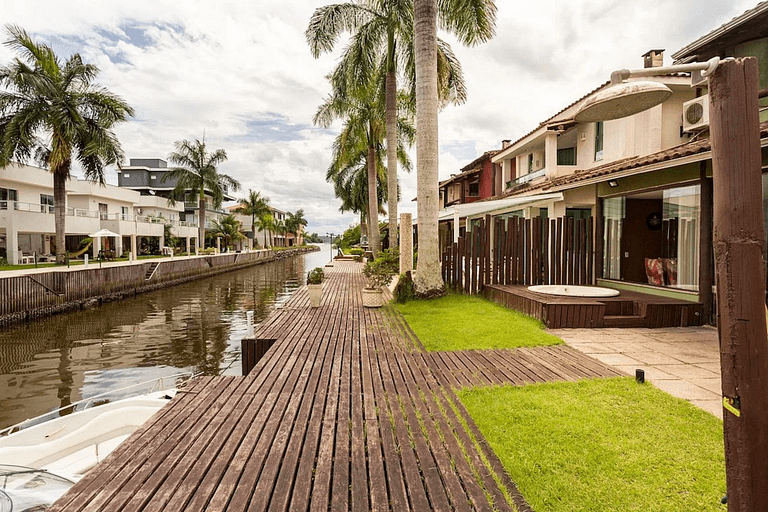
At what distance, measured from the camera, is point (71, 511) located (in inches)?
96.8

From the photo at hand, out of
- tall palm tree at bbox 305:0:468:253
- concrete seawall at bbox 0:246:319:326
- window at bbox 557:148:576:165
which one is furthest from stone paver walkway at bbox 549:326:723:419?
concrete seawall at bbox 0:246:319:326

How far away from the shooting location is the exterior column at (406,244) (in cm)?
1180

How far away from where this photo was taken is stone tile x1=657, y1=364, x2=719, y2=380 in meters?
4.94

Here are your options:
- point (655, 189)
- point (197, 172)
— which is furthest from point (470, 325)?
point (197, 172)

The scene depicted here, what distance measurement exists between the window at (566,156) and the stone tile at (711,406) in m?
16.2

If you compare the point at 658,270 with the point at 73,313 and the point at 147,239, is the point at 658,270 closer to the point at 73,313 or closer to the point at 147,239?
the point at 73,313

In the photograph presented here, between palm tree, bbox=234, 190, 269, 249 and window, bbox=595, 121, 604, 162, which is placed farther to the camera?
palm tree, bbox=234, 190, 269, 249

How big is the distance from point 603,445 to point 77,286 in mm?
21218

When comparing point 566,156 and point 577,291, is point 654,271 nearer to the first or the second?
point 577,291

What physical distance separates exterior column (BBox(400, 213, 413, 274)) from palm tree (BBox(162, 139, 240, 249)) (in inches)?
1508

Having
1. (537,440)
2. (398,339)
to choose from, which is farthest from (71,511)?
(398,339)

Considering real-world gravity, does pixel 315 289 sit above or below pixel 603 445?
above

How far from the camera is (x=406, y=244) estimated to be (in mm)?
11914

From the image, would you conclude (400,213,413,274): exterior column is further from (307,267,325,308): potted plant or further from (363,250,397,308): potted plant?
(307,267,325,308): potted plant
